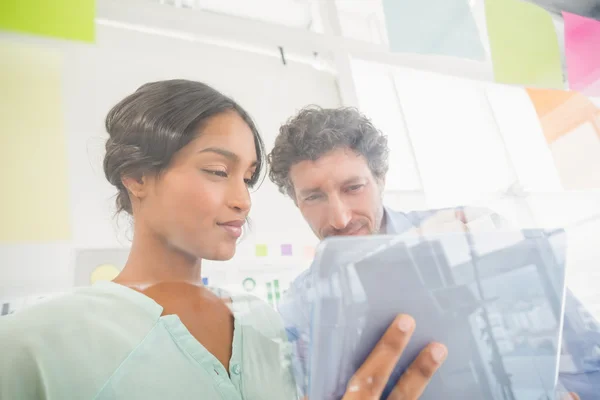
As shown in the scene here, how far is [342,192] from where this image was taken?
521 millimetres

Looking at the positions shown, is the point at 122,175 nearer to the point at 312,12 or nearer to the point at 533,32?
the point at 312,12

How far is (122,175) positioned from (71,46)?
19 cm

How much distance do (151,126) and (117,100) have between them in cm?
9

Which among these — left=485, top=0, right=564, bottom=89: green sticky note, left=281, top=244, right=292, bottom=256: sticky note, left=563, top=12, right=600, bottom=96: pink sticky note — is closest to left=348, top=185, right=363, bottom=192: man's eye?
left=281, top=244, right=292, bottom=256: sticky note

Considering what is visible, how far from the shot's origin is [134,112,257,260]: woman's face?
40 cm

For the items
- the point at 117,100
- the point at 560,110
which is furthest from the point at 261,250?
the point at 560,110

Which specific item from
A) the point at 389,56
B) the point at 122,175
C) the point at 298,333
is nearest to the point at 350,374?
the point at 298,333

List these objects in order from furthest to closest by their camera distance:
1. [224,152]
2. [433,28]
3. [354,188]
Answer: [433,28] → [354,188] → [224,152]

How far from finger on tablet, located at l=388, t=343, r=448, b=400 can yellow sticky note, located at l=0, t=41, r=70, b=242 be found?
353 millimetres

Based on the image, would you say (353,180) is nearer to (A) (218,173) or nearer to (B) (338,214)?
(B) (338,214)

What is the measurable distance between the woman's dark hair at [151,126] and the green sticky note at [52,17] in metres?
0.11

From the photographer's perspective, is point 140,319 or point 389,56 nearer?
point 140,319

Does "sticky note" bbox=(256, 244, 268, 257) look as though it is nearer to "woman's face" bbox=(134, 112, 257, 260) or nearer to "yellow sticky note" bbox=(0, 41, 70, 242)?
"woman's face" bbox=(134, 112, 257, 260)

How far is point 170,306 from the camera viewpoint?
1.27 ft
